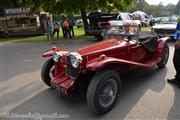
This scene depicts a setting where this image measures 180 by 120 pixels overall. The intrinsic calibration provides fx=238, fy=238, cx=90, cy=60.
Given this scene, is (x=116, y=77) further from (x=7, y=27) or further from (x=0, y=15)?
(x=0, y=15)

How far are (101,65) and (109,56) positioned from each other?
0.95 metres

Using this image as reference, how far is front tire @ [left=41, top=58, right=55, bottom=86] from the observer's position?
5613mm

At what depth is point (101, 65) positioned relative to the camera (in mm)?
4180

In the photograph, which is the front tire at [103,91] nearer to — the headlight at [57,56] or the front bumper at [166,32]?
the headlight at [57,56]

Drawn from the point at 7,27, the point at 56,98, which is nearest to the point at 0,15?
the point at 7,27

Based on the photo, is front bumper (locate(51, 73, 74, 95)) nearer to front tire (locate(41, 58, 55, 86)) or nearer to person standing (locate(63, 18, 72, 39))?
front tire (locate(41, 58, 55, 86))

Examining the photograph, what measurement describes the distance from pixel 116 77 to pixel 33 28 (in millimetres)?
17994

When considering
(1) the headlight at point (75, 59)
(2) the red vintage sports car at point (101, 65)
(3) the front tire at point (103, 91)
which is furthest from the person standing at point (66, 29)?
(3) the front tire at point (103, 91)

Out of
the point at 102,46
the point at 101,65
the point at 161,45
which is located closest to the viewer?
the point at 101,65

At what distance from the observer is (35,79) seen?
666cm

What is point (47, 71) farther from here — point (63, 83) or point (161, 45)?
point (161, 45)

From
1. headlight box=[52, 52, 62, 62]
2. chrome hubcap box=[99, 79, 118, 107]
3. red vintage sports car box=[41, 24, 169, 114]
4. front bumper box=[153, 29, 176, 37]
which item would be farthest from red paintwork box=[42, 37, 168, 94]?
front bumper box=[153, 29, 176, 37]

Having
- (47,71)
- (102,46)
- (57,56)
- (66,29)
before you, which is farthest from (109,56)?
(66,29)

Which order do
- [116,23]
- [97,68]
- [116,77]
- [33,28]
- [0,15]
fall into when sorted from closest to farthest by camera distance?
[97,68] < [116,77] < [116,23] < [33,28] < [0,15]
